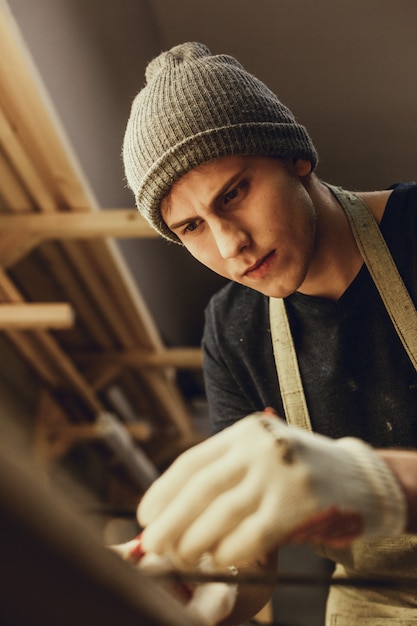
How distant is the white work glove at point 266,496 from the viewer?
62cm

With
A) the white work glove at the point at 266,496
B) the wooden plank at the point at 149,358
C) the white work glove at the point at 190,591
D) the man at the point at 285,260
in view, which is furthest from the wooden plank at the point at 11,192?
the white work glove at the point at 266,496

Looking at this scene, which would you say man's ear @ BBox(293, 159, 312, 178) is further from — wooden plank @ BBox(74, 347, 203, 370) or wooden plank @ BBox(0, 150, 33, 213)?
wooden plank @ BBox(74, 347, 203, 370)

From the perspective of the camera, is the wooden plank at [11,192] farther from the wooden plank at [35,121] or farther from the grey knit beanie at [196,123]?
the grey knit beanie at [196,123]

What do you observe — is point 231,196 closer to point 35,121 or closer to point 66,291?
point 35,121

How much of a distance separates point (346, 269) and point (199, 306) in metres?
1.02

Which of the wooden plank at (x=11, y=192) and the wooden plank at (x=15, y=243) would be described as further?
the wooden plank at (x=15, y=243)

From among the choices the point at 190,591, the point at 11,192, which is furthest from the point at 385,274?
the point at 11,192

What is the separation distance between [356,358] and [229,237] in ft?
1.47

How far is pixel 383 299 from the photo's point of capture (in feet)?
4.34

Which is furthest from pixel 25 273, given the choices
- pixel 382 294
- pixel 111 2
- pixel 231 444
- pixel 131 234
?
pixel 231 444

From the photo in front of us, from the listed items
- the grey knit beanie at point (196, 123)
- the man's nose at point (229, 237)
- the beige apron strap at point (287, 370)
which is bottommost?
the beige apron strap at point (287, 370)

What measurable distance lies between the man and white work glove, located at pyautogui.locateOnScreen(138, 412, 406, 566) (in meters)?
0.38

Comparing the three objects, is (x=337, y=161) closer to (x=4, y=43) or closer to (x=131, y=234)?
(x=131, y=234)

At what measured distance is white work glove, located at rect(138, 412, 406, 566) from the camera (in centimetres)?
62
